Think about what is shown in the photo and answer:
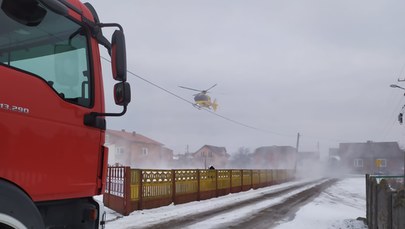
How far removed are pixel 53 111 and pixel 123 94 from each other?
0.79 m

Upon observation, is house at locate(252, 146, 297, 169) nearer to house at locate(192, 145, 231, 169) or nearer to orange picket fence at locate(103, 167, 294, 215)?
house at locate(192, 145, 231, 169)

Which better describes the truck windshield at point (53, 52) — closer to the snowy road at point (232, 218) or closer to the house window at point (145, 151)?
the snowy road at point (232, 218)

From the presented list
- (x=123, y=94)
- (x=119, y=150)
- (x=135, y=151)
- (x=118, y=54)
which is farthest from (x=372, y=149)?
(x=118, y=54)

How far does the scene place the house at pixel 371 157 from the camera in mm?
93300

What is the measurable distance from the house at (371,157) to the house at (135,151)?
45.8 meters

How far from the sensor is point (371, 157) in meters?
95.9

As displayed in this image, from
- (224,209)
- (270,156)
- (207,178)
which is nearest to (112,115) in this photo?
(224,209)

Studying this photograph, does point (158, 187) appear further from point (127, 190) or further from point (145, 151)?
point (145, 151)

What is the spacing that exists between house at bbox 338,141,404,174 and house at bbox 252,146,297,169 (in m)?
12.6

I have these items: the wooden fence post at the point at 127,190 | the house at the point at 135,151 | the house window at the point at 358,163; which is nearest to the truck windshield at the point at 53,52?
the wooden fence post at the point at 127,190

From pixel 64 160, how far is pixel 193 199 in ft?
45.3

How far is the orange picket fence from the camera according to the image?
486 inches

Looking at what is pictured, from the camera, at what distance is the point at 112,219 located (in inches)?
439

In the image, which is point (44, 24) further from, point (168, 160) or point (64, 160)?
point (168, 160)
